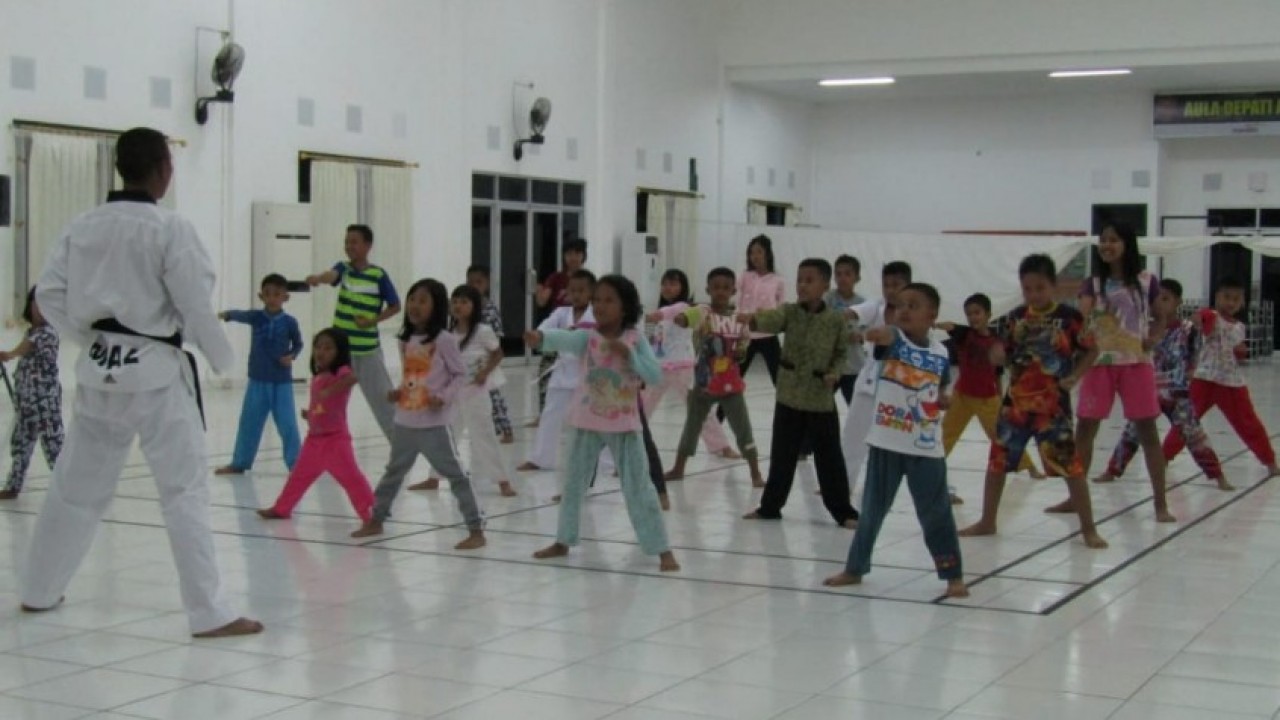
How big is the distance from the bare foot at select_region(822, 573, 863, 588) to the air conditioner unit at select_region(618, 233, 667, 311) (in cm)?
1836

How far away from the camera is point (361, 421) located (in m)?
15.0

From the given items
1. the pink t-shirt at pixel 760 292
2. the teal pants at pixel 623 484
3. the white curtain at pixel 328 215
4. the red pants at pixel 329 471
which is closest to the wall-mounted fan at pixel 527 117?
the white curtain at pixel 328 215

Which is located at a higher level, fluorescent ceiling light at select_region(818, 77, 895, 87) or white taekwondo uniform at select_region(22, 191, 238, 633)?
fluorescent ceiling light at select_region(818, 77, 895, 87)

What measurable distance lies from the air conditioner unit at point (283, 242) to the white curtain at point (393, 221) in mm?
1493

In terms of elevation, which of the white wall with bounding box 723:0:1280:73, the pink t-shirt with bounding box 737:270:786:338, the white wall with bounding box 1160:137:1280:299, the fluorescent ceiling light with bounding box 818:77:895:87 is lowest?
the pink t-shirt with bounding box 737:270:786:338

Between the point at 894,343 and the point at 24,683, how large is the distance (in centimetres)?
387

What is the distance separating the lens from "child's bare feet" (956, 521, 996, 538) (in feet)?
28.6

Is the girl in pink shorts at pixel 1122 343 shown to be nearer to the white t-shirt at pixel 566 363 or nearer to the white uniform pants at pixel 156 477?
the white t-shirt at pixel 566 363

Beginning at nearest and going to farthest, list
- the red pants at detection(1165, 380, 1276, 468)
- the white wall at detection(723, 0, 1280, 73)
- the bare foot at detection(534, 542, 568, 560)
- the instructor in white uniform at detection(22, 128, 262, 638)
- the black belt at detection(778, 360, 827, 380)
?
the instructor in white uniform at detection(22, 128, 262, 638), the bare foot at detection(534, 542, 568, 560), the black belt at detection(778, 360, 827, 380), the red pants at detection(1165, 380, 1276, 468), the white wall at detection(723, 0, 1280, 73)

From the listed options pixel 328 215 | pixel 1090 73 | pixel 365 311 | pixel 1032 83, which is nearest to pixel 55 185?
pixel 328 215

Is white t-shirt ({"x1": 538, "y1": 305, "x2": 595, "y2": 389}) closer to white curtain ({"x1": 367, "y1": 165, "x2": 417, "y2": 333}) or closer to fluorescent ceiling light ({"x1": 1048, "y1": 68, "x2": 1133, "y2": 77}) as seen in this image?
white curtain ({"x1": 367, "y1": 165, "x2": 417, "y2": 333})

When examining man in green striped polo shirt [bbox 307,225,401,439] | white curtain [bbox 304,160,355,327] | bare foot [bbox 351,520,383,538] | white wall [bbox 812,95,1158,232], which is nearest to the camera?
bare foot [bbox 351,520,383,538]

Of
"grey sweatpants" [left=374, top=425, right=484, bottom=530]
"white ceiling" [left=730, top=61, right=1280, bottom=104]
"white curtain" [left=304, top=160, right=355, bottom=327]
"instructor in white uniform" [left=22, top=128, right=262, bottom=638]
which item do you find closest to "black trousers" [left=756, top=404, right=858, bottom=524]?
"grey sweatpants" [left=374, top=425, right=484, bottom=530]

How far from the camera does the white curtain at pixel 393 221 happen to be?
20.8 m
